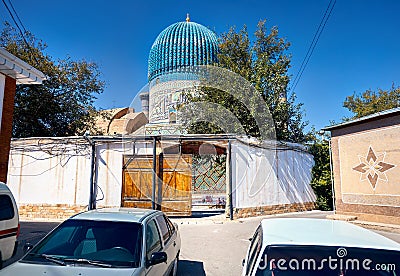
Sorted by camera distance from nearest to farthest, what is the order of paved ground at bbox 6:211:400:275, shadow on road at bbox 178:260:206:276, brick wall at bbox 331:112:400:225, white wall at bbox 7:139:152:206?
shadow on road at bbox 178:260:206:276, paved ground at bbox 6:211:400:275, brick wall at bbox 331:112:400:225, white wall at bbox 7:139:152:206

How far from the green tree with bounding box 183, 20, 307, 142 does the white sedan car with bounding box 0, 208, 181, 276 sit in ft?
40.2

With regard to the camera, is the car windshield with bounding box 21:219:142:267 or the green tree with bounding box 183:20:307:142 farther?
the green tree with bounding box 183:20:307:142

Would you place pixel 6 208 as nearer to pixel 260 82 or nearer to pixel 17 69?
pixel 17 69

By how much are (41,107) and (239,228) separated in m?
14.6

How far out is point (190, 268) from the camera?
6.02 m

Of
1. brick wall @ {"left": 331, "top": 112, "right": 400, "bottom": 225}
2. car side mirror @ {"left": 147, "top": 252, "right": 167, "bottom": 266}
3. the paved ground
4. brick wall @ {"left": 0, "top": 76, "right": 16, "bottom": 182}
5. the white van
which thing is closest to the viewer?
car side mirror @ {"left": 147, "top": 252, "right": 167, "bottom": 266}

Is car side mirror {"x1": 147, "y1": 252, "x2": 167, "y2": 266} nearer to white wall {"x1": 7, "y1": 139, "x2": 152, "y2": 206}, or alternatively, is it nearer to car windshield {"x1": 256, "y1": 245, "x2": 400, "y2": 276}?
car windshield {"x1": 256, "y1": 245, "x2": 400, "y2": 276}

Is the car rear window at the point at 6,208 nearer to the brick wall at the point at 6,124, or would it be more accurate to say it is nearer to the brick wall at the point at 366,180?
the brick wall at the point at 6,124

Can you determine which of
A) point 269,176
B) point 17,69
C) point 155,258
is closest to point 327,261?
point 155,258

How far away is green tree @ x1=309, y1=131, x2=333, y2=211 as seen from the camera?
1469 centimetres

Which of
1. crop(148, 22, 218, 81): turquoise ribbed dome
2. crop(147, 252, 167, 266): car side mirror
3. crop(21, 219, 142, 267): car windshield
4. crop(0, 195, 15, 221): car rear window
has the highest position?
crop(148, 22, 218, 81): turquoise ribbed dome

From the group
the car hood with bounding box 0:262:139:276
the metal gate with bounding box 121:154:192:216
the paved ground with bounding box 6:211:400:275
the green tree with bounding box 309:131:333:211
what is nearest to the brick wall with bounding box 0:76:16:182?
the paved ground with bounding box 6:211:400:275

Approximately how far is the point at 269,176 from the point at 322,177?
3.49 meters

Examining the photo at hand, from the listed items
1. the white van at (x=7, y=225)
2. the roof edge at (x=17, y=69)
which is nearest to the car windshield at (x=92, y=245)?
the white van at (x=7, y=225)
